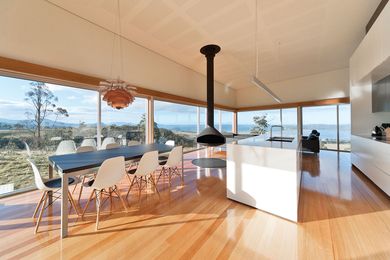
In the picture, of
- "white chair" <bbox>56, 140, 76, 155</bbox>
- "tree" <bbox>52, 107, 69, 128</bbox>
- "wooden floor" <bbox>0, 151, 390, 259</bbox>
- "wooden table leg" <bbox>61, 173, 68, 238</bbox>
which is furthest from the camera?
"tree" <bbox>52, 107, 69, 128</bbox>

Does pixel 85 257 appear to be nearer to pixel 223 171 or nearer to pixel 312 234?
pixel 312 234

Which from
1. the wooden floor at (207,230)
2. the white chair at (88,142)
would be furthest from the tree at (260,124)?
the white chair at (88,142)

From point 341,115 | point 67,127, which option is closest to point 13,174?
point 67,127

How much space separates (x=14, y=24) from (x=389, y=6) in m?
5.84

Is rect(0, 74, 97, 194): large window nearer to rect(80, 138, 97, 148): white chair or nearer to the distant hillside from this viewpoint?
the distant hillside

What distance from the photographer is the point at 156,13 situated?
10.3ft

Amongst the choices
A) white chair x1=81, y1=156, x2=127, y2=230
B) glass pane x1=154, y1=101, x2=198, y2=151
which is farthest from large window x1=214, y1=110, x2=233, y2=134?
white chair x1=81, y1=156, x2=127, y2=230

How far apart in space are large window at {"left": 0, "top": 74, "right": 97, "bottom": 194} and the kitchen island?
134 inches

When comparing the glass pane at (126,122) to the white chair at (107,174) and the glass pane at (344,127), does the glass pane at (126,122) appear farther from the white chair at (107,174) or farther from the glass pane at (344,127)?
the glass pane at (344,127)

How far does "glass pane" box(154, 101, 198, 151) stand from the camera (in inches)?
206

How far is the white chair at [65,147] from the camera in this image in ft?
10.2

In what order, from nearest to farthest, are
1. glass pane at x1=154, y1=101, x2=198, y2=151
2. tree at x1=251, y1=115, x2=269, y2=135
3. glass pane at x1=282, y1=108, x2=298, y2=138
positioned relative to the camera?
glass pane at x1=154, y1=101, x2=198, y2=151 < glass pane at x1=282, y1=108, x2=298, y2=138 < tree at x1=251, y1=115, x2=269, y2=135

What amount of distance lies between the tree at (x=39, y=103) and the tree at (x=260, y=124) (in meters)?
8.59

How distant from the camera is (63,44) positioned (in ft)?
10.2
